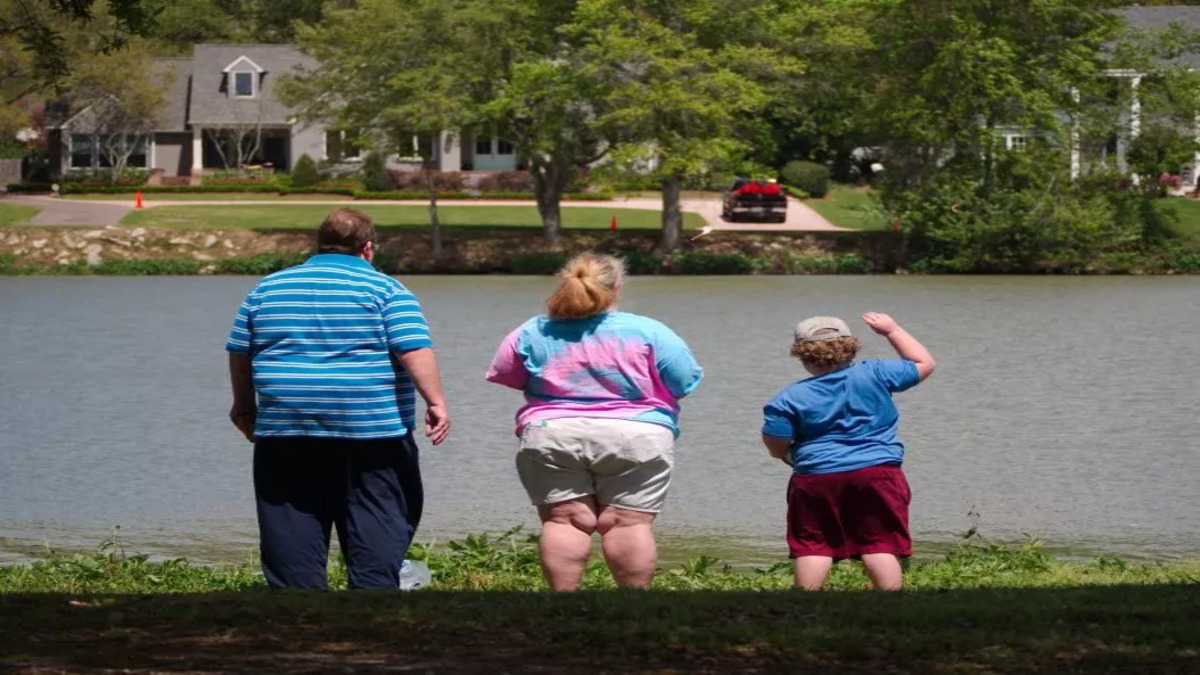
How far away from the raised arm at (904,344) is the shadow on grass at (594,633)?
3.90 ft

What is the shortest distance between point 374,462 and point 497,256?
126 feet

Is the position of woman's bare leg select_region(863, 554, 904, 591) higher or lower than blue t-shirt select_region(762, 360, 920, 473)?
lower

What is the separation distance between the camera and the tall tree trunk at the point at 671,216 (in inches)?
1789

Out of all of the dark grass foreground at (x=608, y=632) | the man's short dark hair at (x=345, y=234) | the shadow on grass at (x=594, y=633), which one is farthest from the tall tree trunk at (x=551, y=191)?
the shadow on grass at (x=594, y=633)

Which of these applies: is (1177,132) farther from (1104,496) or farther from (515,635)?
(515,635)

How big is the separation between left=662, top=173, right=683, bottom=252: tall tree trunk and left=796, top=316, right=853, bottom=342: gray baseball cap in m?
37.8

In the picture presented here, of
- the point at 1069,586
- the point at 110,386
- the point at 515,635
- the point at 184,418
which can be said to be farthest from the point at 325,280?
the point at 110,386

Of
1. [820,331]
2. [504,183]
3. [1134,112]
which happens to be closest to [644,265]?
[1134,112]

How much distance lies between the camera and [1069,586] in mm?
8078

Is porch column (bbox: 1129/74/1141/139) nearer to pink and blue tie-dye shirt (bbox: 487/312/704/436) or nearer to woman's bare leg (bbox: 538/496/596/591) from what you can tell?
pink and blue tie-dye shirt (bbox: 487/312/704/436)

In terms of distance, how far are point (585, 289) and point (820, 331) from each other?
1023mm

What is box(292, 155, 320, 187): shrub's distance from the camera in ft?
207

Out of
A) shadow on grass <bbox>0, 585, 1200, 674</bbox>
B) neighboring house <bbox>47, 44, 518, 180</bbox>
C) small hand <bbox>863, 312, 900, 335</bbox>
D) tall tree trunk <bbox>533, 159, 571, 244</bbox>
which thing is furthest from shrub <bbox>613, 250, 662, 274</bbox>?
shadow on grass <bbox>0, 585, 1200, 674</bbox>

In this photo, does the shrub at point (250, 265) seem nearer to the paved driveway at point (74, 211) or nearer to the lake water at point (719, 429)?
the paved driveway at point (74, 211)
